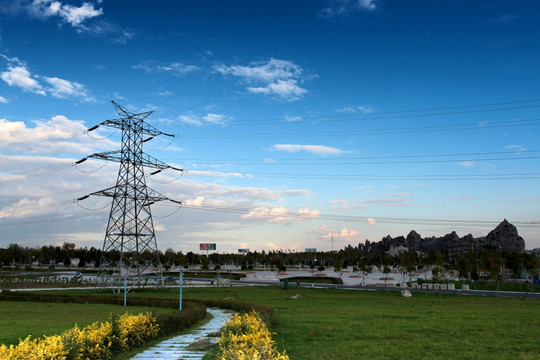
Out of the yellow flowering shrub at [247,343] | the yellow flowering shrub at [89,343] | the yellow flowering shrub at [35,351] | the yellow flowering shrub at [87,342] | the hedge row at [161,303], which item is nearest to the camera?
the yellow flowering shrub at [247,343]

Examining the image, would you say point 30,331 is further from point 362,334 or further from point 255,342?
point 362,334

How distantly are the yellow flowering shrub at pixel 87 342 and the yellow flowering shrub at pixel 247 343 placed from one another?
4040mm

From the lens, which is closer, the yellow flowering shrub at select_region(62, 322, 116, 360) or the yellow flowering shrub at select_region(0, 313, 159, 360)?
the yellow flowering shrub at select_region(0, 313, 159, 360)

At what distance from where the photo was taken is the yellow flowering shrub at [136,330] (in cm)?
1691

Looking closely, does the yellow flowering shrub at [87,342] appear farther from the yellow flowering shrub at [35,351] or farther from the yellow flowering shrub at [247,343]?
the yellow flowering shrub at [247,343]

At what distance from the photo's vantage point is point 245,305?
32.1 metres

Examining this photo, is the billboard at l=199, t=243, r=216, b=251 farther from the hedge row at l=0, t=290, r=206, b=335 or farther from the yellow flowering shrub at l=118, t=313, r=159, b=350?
the yellow flowering shrub at l=118, t=313, r=159, b=350

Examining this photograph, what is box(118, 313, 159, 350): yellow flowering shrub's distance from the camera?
55.5 feet

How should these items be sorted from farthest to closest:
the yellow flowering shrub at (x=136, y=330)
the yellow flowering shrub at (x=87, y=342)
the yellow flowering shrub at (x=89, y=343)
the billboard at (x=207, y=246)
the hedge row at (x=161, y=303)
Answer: the billboard at (x=207, y=246)
the hedge row at (x=161, y=303)
the yellow flowering shrub at (x=136, y=330)
the yellow flowering shrub at (x=89, y=343)
the yellow flowering shrub at (x=87, y=342)

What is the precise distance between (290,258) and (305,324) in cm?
17795

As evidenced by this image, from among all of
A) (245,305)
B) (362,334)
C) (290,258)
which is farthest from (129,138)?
(290,258)

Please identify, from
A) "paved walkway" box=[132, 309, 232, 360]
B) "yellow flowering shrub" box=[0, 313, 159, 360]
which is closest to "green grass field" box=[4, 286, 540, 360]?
"paved walkway" box=[132, 309, 232, 360]

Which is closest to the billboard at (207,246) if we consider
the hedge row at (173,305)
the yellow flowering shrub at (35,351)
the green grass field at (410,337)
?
the hedge row at (173,305)

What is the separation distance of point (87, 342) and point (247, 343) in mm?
5634
